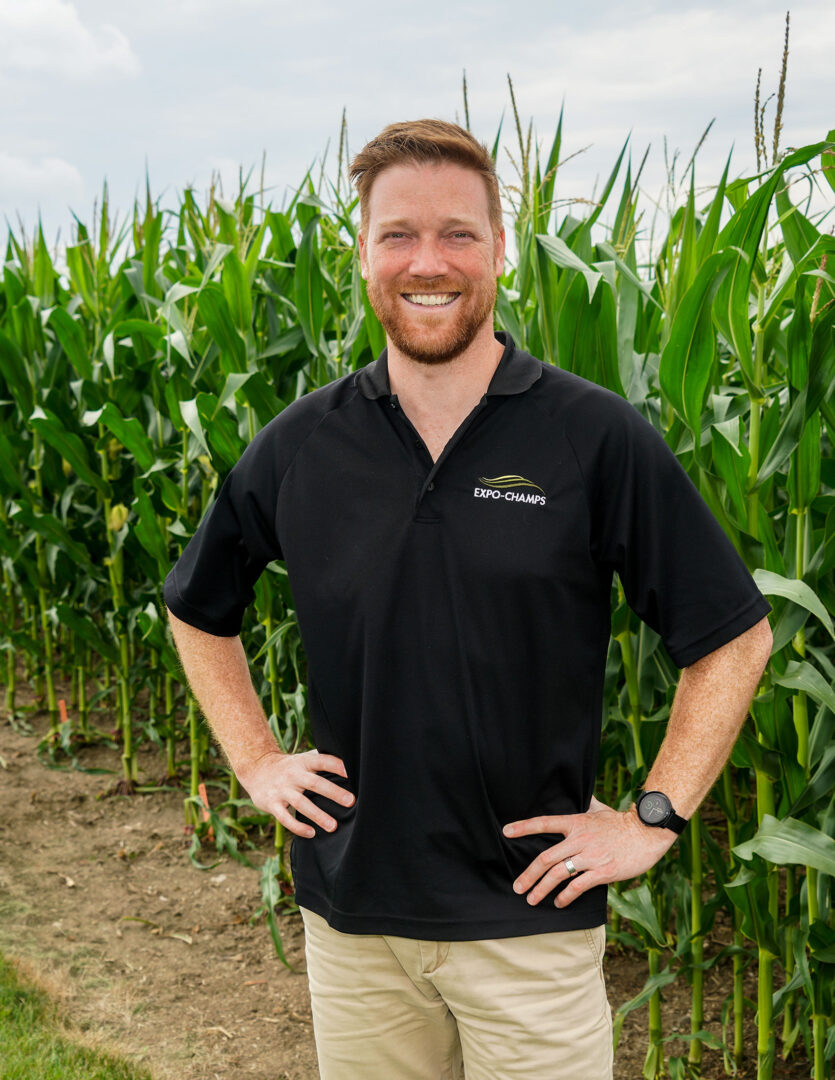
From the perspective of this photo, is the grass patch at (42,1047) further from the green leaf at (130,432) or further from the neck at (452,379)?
the neck at (452,379)

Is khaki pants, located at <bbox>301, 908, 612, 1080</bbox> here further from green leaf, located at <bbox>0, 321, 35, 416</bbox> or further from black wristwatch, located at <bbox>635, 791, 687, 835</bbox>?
green leaf, located at <bbox>0, 321, 35, 416</bbox>

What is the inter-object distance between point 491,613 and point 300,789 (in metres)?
0.52

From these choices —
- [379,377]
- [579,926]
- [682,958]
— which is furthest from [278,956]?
[379,377]

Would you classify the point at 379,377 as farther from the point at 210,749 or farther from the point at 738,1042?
the point at 210,749

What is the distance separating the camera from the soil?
3.15 metres

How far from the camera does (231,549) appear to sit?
2.11m

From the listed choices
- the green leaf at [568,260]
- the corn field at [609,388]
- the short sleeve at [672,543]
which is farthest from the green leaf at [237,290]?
the short sleeve at [672,543]

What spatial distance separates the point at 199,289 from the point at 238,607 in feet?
5.16

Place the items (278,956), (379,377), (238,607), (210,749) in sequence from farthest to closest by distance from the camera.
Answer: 1. (210,749)
2. (278,956)
3. (238,607)
4. (379,377)

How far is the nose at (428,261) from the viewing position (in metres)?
1.79

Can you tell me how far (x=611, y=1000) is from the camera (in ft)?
10.5

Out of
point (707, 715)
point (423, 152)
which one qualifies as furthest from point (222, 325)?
point (707, 715)

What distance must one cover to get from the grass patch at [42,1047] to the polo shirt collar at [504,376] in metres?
2.25

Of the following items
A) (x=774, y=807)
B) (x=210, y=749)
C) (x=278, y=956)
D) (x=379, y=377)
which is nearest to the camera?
(x=379, y=377)
